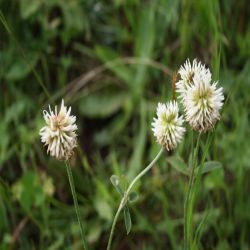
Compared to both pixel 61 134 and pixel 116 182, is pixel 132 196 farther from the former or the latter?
pixel 61 134

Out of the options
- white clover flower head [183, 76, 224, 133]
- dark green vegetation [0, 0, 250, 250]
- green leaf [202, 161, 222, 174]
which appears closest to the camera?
white clover flower head [183, 76, 224, 133]

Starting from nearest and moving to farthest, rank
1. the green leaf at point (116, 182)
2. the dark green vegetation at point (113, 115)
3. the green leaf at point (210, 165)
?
the green leaf at point (116, 182) → the green leaf at point (210, 165) → the dark green vegetation at point (113, 115)

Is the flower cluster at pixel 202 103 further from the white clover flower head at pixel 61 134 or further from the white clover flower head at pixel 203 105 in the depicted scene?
the white clover flower head at pixel 61 134

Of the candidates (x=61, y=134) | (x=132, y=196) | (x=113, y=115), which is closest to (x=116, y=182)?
(x=132, y=196)

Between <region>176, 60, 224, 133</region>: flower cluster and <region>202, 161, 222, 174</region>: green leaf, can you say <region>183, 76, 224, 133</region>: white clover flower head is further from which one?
<region>202, 161, 222, 174</region>: green leaf

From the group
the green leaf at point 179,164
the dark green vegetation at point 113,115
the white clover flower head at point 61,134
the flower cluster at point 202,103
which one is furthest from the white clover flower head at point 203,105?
the dark green vegetation at point 113,115

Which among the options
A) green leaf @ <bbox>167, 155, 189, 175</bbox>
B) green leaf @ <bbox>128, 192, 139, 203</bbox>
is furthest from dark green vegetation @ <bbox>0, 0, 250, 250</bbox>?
green leaf @ <bbox>128, 192, 139, 203</bbox>
